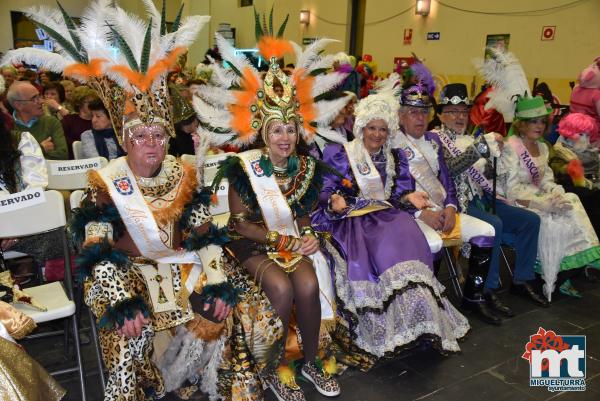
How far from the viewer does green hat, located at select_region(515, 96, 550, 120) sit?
4367mm

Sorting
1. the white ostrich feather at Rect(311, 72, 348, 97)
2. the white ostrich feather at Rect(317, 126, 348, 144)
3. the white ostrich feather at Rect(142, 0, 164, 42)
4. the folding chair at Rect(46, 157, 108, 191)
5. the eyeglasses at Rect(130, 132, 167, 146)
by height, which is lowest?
the folding chair at Rect(46, 157, 108, 191)

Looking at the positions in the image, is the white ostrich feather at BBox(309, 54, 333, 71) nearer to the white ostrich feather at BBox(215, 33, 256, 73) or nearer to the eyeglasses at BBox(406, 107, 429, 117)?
the white ostrich feather at BBox(215, 33, 256, 73)

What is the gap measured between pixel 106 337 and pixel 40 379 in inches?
13.8

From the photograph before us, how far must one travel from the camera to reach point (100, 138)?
4.53 metres

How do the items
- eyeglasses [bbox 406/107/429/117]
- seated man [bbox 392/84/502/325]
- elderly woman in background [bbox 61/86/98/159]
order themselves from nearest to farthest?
seated man [bbox 392/84/502/325], eyeglasses [bbox 406/107/429/117], elderly woman in background [bbox 61/86/98/159]

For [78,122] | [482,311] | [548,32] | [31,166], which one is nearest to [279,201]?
[31,166]

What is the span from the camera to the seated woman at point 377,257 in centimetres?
313

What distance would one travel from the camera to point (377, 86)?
3.98 metres

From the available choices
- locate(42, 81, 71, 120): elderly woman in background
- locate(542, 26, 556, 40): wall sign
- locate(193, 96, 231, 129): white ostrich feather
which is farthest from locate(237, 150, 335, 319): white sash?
locate(542, 26, 556, 40): wall sign

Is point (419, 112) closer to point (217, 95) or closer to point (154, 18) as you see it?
point (217, 95)

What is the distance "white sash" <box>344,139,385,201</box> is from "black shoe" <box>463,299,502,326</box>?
123cm

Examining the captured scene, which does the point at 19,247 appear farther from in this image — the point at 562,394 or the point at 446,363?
the point at 562,394

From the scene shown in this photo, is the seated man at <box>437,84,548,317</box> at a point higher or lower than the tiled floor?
higher

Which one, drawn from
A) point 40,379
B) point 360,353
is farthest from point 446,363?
point 40,379
